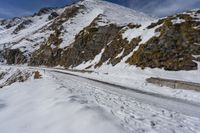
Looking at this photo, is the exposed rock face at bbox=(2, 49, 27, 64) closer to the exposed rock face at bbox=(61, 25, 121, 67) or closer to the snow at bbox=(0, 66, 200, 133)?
the exposed rock face at bbox=(61, 25, 121, 67)

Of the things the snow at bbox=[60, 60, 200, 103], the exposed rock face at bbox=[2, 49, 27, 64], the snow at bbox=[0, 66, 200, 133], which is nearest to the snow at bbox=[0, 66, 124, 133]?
the snow at bbox=[0, 66, 200, 133]

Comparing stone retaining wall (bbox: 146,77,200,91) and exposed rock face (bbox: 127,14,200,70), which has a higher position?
exposed rock face (bbox: 127,14,200,70)

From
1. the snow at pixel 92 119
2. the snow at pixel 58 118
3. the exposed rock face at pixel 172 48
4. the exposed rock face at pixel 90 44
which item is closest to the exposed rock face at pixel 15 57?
the exposed rock face at pixel 90 44

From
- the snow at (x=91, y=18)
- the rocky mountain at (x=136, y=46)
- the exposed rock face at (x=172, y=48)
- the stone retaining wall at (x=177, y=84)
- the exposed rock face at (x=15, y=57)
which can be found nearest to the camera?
the stone retaining wall at (x=177, y=84)

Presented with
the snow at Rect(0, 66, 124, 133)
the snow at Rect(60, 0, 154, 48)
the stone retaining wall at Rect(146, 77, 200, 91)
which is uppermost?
the snow at Rect(60, 0, 154, 48)

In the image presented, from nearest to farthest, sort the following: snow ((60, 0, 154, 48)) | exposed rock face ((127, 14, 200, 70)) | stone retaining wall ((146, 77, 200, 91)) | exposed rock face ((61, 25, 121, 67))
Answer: stone retaining wall ((146, 77, 200, 91)) → exposed rock face ((127, 14, 200, 70)) → exposed rock face ((61, 25, 121, 67)) → snow ((60, 0, 154, 48))

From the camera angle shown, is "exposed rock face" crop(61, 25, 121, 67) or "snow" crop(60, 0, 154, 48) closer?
"exposed rock face" crop(61, 25, 121, 67)

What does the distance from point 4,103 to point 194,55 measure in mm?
18301

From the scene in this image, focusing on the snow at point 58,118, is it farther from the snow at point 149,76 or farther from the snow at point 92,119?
the snow at point 149,76

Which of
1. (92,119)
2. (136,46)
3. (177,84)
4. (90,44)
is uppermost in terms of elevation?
(90,44)

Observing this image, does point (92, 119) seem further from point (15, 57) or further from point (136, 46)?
point (15, 57)

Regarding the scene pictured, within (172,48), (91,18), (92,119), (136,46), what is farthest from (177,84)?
(91,18)

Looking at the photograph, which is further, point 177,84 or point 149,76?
point 149,76

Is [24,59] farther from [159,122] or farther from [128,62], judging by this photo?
[159,122]
